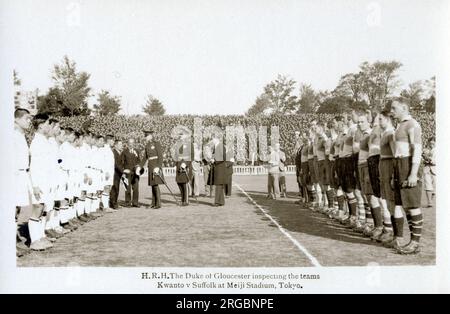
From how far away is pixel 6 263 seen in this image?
712 cm

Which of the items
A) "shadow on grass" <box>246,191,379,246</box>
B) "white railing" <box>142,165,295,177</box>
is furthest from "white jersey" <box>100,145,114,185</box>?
"white railing" <box>142,165,295,177</box>

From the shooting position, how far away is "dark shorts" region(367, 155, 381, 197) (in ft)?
26.2

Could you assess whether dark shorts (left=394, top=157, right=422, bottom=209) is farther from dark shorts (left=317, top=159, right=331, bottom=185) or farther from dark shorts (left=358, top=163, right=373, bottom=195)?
dark shorts (left=317, top=159, right=331, bottom=185)

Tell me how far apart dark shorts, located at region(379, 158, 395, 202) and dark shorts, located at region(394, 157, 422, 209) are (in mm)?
148

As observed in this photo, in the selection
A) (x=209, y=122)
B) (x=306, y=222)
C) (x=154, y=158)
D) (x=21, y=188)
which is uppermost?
(x=209, y=122)

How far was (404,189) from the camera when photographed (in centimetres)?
692

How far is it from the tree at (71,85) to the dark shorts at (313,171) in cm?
543

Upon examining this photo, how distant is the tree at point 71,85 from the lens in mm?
9007

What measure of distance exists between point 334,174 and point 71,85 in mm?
6510

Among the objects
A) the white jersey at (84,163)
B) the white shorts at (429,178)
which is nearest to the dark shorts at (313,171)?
the white shorts at (429,178)

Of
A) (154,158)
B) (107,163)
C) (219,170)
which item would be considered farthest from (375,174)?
(107,163)

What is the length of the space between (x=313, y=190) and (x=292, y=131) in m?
15.4

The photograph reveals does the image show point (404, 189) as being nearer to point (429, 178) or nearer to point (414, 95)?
point (414, 95)

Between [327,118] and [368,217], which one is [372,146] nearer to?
[368,217]
